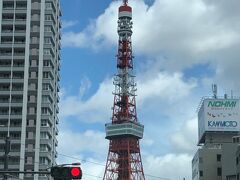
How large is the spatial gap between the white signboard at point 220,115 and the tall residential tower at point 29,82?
28.9 metres

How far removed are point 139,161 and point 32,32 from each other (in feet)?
141

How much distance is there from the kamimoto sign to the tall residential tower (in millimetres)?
29175

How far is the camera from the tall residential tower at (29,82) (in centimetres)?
10906

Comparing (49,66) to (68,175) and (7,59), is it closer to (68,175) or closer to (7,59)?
(7,59)

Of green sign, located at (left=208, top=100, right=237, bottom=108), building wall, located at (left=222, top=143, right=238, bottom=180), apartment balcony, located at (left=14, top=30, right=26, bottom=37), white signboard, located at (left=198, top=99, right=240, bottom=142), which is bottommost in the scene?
building wall, located at (left=222, top=143, right=238, bottom=180)

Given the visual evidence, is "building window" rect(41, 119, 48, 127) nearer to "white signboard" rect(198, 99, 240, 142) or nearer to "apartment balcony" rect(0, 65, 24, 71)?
"apartment balcony" rect(0, 65, 24, 71)

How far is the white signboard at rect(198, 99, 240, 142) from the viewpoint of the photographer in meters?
122

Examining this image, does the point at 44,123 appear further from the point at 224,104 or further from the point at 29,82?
the point at 224,104

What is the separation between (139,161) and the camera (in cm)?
14475

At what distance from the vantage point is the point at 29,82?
115000 mm

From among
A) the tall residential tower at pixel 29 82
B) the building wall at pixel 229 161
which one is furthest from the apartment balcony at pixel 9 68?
the building wall at pixel 229 161

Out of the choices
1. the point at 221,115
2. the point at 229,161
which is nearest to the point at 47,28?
the point at 221,115

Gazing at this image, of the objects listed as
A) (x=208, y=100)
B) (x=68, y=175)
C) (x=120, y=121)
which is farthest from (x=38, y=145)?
(x=68, y=175)

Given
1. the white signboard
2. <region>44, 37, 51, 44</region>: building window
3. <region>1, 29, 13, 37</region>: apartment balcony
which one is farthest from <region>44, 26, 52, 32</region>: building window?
→ the white signboard
